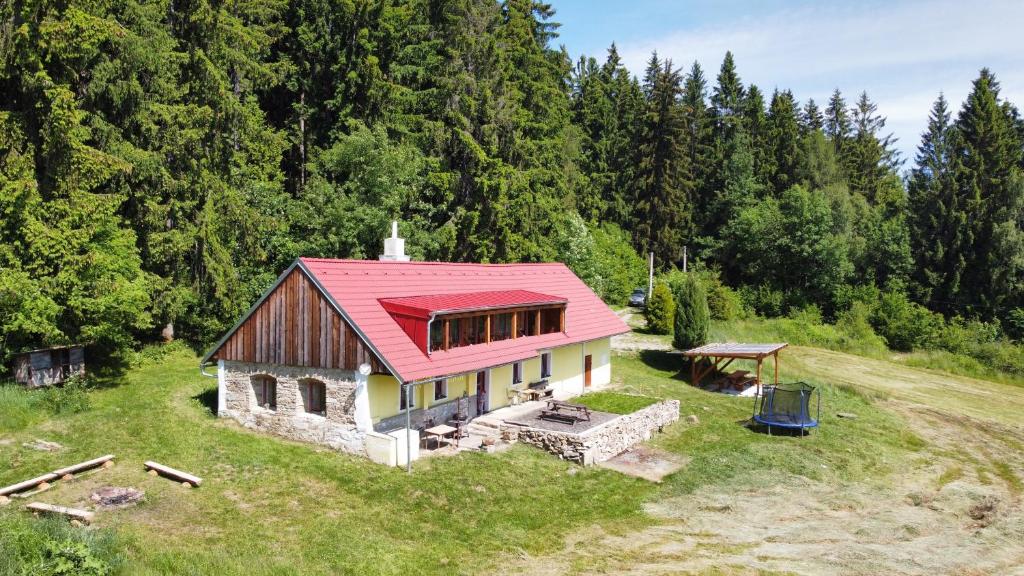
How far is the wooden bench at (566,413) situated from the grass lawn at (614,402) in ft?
3.90

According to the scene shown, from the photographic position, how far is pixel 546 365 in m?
24.7

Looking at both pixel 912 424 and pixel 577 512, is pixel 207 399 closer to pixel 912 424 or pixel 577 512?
pixel 577 512

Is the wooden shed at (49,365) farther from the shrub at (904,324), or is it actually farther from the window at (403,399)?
the shrub at (904,324)

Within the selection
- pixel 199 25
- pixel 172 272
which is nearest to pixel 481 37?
pixel 199 25

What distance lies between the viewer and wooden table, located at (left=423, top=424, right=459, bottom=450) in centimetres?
1819

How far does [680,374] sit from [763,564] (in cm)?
2010

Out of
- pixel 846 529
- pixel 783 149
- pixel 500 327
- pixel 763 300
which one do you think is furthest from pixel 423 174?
pixel 783 149

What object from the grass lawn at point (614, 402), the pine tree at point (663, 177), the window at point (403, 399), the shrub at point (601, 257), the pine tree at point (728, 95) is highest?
the pine tree at point (728, 95)

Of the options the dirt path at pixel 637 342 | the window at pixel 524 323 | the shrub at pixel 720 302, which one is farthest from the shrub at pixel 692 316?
the window at pixel 524 323

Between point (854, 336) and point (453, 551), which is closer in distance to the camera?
point (453, 551)

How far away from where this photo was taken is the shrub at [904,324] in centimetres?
4516

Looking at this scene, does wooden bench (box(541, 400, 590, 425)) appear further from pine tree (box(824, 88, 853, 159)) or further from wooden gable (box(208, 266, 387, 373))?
pine tree (box(824, 88, 853, 159))

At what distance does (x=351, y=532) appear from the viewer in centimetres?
1301

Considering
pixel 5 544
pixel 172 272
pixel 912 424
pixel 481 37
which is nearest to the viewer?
pixel 5 544
